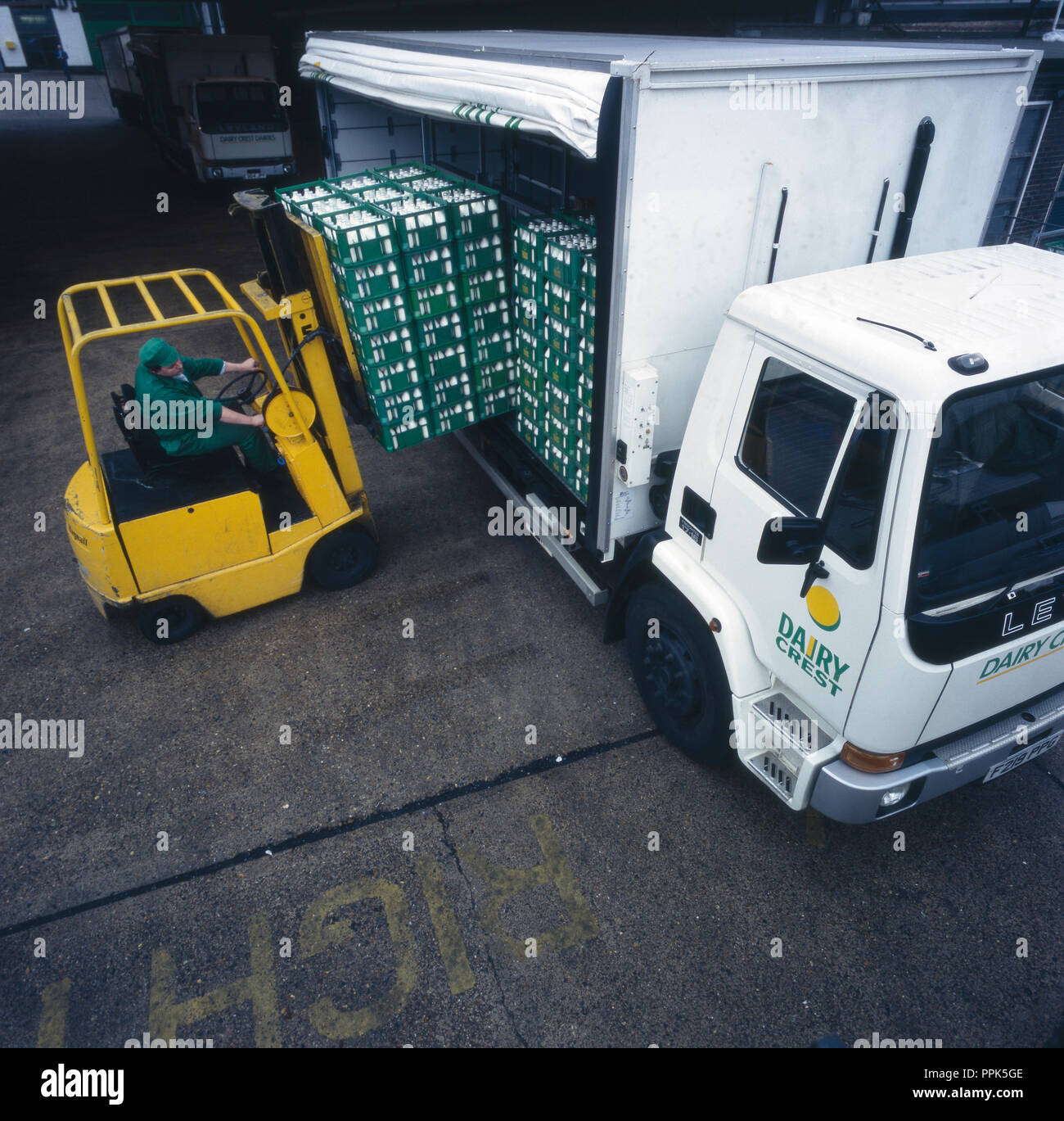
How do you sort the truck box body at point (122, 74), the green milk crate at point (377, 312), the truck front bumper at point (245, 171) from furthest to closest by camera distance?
the truck box body at point (122, 74) < the truck front bumper at point (245, 171) < the green milk crate at point (377, 312)

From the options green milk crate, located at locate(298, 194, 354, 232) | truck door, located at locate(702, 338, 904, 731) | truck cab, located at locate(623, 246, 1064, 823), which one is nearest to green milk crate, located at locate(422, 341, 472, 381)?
green milk crate, located at locate(298, 194, 354, 232)

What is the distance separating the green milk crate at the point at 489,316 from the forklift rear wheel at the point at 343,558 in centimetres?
178

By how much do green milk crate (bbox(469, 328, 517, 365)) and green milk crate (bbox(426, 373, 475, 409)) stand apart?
15 centimetres

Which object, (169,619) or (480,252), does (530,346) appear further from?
(169,619)

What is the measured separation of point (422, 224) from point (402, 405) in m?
1.15

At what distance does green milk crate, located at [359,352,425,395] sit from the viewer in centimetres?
474

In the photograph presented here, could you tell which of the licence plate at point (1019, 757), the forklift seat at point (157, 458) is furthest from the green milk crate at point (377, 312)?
the licence plate at point (1019, 757)

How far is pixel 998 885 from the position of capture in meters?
3.66

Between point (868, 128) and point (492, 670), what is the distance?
381cm

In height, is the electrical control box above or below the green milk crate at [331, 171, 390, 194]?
below

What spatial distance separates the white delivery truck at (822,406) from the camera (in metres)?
2.76

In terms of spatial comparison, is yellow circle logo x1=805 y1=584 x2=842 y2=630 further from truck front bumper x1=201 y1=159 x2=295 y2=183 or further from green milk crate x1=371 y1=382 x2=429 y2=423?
truck front bumper x1=201 y1=159 x2=295 y2=183

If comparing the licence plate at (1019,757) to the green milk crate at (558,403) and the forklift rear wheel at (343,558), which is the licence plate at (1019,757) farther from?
the forklift rear wheel at (343,558)
